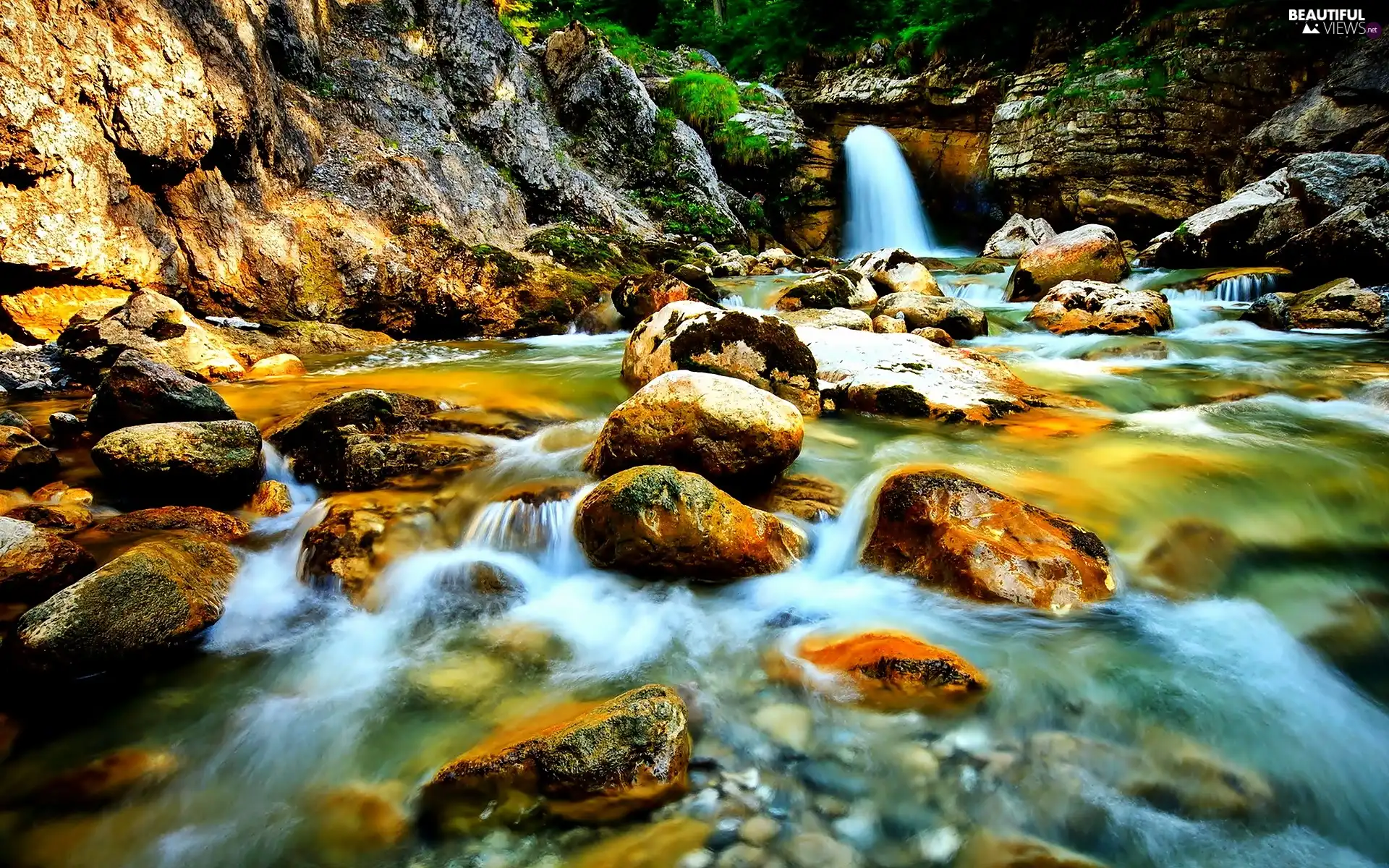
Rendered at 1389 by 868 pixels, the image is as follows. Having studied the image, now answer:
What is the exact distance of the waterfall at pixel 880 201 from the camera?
20922mm

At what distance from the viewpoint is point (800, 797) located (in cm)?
205

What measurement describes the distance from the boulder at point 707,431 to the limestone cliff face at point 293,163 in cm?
643

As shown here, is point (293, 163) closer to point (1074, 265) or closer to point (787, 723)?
A: point (787, 723)

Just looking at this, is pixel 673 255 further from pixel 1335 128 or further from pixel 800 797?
pixel 1335 128

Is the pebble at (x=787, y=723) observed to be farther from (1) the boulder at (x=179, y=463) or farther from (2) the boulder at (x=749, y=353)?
(1) the boulder at (x=179, y=463)

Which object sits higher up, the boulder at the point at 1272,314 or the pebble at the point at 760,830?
the boulder at the point at 1272,314

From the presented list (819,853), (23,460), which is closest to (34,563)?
(23,460)

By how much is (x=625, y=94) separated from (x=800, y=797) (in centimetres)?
1772

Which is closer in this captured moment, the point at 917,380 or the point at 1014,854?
the point at 1014,854

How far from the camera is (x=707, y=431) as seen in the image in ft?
12.6

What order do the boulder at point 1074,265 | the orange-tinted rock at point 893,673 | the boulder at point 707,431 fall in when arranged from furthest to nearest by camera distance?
the boulder at point 1074,265 → the boulder at point 707,431 → the orange-tinted rock at point 893,673

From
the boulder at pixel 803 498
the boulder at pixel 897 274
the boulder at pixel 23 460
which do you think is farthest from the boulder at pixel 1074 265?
the boulder at pixel 23 460

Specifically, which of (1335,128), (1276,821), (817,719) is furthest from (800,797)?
(1335,128)

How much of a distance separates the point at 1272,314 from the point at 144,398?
12193mm
